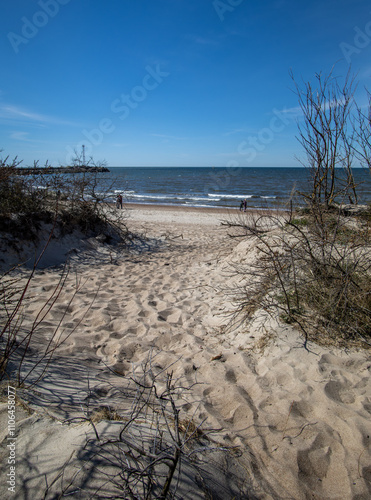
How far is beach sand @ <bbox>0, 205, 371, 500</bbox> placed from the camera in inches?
63.6

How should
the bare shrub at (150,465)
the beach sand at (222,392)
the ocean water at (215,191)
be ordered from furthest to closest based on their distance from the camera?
the ocean water at (215,191) → the beach sand at (222,392) → the bare shrub at (150,465)

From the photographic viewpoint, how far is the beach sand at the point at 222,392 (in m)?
1.62

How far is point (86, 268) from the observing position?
6258 millimetres

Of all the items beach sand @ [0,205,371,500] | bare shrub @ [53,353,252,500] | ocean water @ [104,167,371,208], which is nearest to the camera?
bare shrub @ [53,353,252,500]

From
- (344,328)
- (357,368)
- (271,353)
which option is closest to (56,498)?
(271,353)

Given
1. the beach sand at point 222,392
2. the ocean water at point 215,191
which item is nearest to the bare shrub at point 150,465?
the beach sand at point 222,392

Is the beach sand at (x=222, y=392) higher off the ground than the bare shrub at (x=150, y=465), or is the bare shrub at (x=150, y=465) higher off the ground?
the bare shrub at (x=150, y=465)

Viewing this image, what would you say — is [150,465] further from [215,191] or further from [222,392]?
[215,191]
